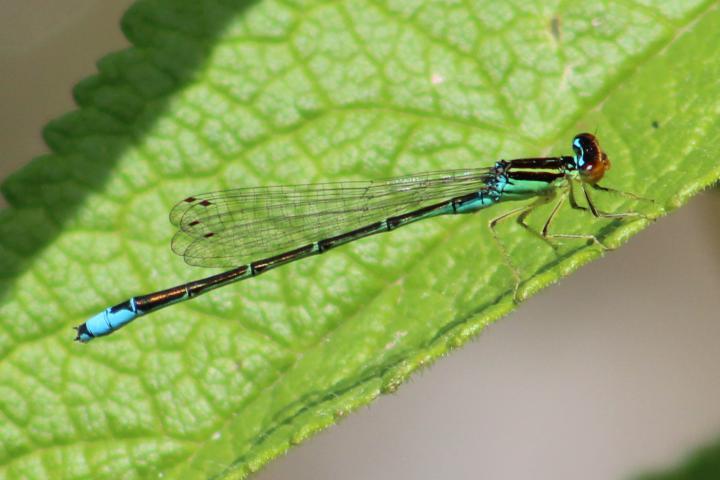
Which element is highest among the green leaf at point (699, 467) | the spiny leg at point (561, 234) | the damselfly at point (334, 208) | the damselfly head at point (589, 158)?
the damselfly at point (334, 208)

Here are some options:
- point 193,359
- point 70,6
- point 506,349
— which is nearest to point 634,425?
point 506,349

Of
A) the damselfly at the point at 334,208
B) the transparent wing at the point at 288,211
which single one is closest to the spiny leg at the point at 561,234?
the damselfly at the point at 334,208

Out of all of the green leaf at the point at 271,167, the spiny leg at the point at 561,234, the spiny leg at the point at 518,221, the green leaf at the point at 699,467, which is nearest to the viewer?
the spiny leg at the point at 561,234

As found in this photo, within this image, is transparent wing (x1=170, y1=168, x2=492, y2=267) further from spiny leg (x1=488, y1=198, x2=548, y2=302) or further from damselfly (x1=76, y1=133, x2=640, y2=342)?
spiny leg (x1=488, y1=198, x2=548, y2=302)

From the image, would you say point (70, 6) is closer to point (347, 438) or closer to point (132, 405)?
point (347, 438)

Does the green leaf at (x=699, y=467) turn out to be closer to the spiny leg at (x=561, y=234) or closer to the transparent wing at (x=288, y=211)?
the spiny leg at (x=561, y=234)
